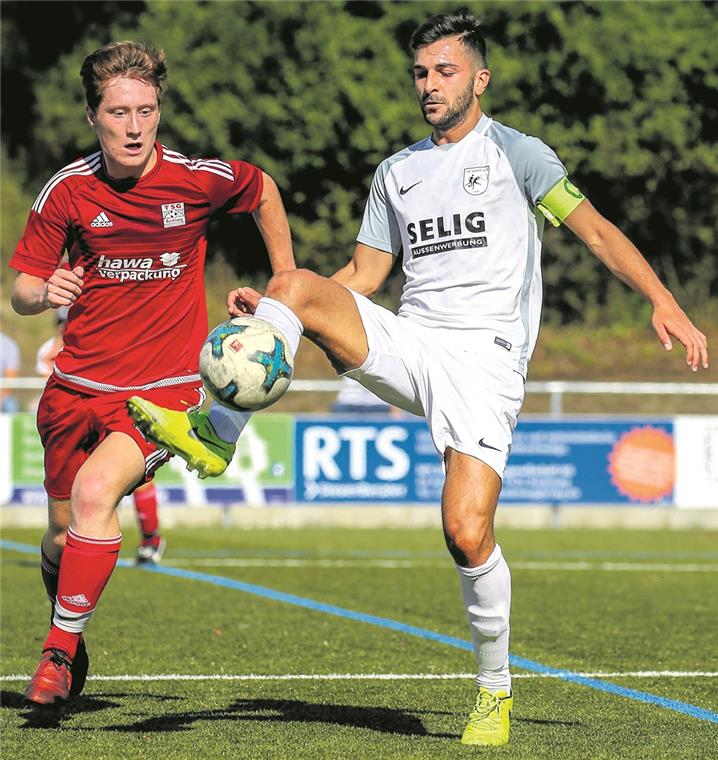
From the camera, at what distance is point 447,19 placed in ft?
19.0

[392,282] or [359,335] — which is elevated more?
[392,282]

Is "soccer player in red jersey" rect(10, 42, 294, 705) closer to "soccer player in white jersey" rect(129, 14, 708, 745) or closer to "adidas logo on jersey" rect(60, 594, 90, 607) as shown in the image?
"adidas logo on jersey" rect(60, 594, 90, 607)

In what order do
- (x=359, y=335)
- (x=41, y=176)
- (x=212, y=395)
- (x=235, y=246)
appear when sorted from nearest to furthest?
(x=212, y=395) → (x=359, y=335) → (x=235, y=246) → (x=41, y=176)

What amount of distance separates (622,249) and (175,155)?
6.04ft

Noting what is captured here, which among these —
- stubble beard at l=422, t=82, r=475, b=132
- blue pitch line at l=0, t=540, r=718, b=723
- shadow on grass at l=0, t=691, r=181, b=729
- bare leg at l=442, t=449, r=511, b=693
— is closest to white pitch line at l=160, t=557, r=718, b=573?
blue pitch line at l=0, t=540, r=718, b=723

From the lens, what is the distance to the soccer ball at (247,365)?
5012mm

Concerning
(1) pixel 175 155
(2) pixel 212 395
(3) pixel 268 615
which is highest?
(1) pixel 175 155

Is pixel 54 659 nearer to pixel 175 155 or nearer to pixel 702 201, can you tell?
pixel 175 155

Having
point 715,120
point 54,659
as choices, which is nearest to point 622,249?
point 54,659

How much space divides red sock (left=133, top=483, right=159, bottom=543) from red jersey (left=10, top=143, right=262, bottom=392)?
565 centimetres

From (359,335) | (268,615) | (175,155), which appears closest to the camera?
(359,335)

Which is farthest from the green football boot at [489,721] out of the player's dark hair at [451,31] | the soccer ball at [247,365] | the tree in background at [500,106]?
the tree in background at [500,106]

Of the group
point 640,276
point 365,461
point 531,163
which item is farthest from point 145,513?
point 640,276

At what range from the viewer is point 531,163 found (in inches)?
221
